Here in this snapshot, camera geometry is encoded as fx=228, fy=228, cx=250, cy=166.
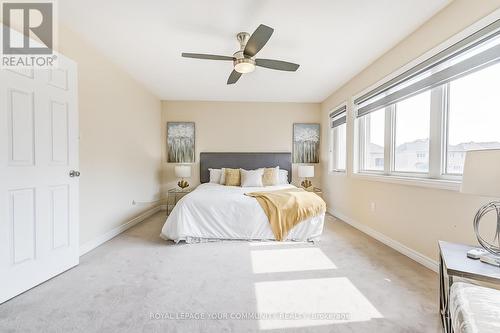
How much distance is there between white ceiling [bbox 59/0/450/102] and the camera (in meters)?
2.09

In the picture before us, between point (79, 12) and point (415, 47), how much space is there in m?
3.44

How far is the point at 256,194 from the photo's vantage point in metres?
3.33

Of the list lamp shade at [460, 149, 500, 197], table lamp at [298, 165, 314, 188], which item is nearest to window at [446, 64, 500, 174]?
lamp shade at [460, 149, 500, 197]

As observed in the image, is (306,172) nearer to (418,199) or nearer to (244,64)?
(418,199)

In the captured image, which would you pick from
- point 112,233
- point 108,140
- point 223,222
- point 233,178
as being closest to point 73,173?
point 108,140

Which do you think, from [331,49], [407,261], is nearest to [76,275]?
[407,261]

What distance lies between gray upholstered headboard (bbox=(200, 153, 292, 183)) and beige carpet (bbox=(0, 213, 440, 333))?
255 cm

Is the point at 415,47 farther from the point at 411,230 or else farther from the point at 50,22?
the point at 50,22

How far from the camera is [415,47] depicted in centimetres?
247

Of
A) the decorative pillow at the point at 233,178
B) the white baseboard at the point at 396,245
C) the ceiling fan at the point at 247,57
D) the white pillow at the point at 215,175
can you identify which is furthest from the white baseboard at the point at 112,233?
the white baseboard at the point at 396,245

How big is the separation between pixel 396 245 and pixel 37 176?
3.77 m

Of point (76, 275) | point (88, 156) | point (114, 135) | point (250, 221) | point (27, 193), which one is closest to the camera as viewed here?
point (27, 193)

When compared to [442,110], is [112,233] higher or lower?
lower

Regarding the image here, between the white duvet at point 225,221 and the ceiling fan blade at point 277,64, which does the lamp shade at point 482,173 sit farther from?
the white duvet at point 225,221
